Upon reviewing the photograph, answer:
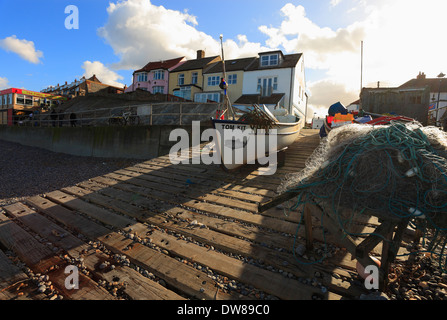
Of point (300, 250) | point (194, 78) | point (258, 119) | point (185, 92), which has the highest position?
point (194, 78)

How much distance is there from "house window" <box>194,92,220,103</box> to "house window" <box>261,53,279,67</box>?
677cm

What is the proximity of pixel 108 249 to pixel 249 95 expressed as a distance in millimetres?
25268

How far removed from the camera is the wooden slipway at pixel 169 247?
7.94 ft

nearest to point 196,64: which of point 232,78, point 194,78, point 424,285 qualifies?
point 194,78

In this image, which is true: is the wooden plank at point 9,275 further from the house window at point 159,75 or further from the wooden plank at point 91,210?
the house window at point 159,75

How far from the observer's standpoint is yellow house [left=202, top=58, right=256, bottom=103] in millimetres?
27500

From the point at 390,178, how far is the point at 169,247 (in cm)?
293

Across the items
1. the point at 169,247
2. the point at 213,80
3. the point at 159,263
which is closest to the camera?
the point at 159,263

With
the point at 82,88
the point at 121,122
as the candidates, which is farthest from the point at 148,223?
the point at 82,88

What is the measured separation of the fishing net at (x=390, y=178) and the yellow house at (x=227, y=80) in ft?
85.6

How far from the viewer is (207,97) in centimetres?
2916

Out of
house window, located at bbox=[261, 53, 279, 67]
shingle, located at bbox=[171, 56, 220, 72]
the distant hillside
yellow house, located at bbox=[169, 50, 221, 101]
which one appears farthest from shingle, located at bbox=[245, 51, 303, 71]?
the distant hillside

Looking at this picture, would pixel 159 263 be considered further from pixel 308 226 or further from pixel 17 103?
pixel 17 103
